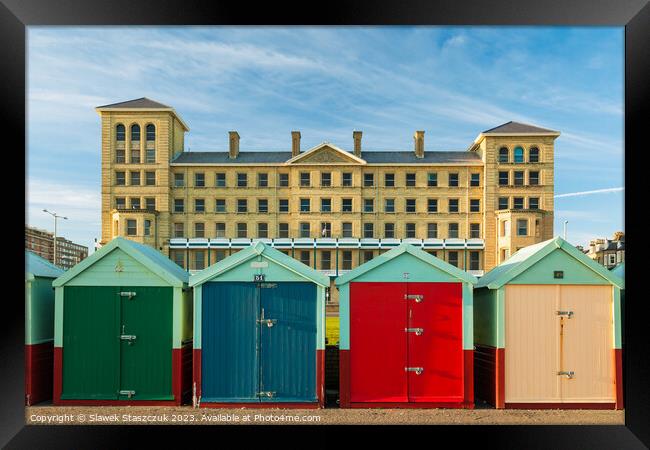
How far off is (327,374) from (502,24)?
6637 millimetres

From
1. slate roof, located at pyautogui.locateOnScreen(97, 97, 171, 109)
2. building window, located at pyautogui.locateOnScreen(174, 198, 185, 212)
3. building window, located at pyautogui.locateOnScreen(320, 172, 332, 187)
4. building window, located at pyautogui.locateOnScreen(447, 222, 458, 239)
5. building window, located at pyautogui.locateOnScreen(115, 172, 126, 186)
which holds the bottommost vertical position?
building window, located at pyautogui.locateOnScreen(447, 222, 458, 239)

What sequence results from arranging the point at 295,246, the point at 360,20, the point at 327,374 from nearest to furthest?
1. the point at 360,20
2. the point at 327,374
3. the point at 295,246

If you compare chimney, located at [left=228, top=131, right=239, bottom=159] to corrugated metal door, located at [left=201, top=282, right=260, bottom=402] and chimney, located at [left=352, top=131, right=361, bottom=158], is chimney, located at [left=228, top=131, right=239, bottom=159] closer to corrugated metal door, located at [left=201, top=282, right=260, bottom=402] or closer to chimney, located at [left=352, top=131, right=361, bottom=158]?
chimney, located at [left=352, top=131, right=361, bottom=158]

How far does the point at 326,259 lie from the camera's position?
42.7m

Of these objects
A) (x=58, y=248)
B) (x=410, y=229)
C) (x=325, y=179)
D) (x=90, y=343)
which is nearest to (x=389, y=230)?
(x=410, y=229)

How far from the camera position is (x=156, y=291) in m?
9.05

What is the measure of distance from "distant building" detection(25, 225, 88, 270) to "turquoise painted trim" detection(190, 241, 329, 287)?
19.8 ft

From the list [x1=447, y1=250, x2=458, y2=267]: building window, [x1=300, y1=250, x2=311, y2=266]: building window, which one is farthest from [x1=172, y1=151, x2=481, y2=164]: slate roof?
[x1=300, y1=250, x2=311, y2=266]: building window

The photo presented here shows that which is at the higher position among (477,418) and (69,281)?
(69,281)

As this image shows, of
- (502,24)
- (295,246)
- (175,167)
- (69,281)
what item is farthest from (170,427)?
(175,167)

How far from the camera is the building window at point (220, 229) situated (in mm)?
44062

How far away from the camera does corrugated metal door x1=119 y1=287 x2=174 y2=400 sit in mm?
8984

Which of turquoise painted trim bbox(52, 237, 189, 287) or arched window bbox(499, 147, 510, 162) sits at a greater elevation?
arched window bbox(499, 147, 510, 162)
